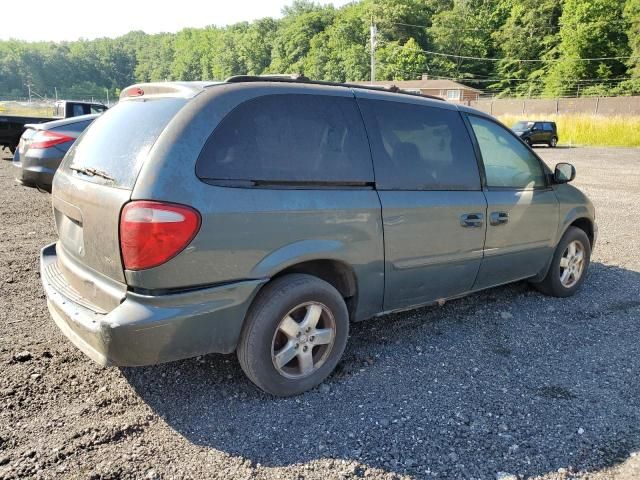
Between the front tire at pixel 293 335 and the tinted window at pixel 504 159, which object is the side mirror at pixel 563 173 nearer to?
the tinted window at pixel 504 159

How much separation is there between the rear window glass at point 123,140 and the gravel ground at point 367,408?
129 centimetres

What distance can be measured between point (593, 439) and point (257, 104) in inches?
104

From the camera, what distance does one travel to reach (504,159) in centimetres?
421

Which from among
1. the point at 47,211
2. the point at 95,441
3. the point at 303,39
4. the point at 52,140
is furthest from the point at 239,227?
the point at 303,39

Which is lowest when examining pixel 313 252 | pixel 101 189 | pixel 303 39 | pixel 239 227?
pixel 313 252

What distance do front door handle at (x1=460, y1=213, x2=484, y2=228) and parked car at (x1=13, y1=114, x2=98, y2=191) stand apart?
6.13 metres

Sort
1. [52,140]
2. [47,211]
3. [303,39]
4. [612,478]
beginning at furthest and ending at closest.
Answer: [303,39] → [47,211] → [52,140] → [612,478]

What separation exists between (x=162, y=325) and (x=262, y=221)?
2.42 ft

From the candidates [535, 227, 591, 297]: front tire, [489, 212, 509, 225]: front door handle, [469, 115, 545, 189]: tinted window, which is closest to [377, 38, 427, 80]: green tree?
[535, 227, 591, 297]: front tire

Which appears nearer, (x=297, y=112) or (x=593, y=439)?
(x=593, y=439)

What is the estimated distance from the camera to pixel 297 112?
2969 millimetres

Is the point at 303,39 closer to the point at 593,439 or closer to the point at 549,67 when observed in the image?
the point at 549,67

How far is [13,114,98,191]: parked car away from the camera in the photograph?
24.0 ft

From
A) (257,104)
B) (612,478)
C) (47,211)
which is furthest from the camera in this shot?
(47,211)
